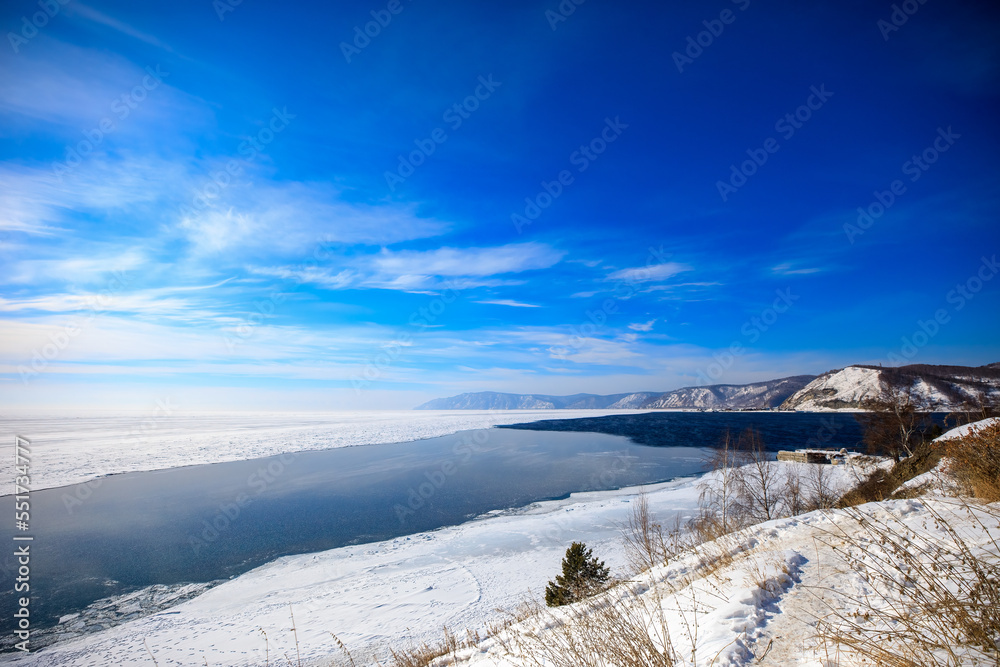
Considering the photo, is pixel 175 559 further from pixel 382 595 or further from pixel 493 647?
pixel 493 647

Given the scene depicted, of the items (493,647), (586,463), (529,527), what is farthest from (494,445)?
(493,647)

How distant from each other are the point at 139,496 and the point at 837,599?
30.1 m

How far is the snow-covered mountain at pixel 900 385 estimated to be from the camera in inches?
3674

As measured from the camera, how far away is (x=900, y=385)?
99812 millimetres

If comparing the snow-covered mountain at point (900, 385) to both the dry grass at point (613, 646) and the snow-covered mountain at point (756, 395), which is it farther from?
the dry grass at point (613, 646)

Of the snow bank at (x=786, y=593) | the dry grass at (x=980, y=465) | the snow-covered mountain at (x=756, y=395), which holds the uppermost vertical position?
the dry grass at (x=980, y=465)

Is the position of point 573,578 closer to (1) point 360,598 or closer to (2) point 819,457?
(1) point 360,598

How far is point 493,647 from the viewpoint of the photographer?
5578 mm

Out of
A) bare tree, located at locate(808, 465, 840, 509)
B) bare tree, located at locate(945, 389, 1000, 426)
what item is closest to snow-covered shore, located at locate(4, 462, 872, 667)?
bare tree, located at locate(808, 465, 840, 509)
